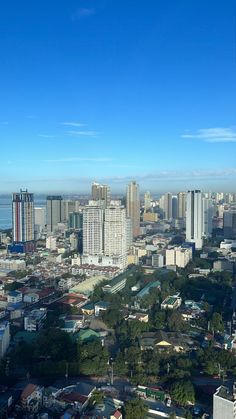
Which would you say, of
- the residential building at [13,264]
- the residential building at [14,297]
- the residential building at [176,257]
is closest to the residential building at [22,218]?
the residential building at [13,264]

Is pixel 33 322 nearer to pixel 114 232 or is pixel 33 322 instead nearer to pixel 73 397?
pixel 73 397

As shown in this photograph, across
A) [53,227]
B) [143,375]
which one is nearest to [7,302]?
[143,375]

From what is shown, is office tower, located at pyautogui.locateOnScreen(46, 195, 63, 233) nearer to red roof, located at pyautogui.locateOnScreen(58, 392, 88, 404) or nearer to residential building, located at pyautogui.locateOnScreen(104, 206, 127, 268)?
residential building, located at pyautogui.locateOnScreen(104, 206, 127, 268)

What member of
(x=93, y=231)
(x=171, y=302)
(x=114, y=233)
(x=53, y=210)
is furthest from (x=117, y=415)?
(x=53, y=210)

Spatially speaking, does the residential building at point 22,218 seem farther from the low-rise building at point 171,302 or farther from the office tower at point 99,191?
the low-rise building at point 171,302

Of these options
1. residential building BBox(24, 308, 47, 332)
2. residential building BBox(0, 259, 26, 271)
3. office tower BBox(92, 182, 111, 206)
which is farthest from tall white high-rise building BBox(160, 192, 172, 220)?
residential building BBox(24, 308, 47, 332)

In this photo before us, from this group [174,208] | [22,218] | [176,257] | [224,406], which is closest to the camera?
[224,406]

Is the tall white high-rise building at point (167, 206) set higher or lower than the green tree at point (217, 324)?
higher
